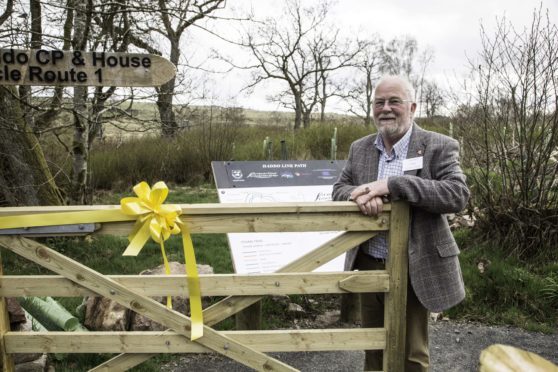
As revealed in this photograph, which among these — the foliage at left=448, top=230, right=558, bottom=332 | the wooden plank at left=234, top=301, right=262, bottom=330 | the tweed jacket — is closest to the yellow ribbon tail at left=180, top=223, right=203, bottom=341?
the tweed jacket

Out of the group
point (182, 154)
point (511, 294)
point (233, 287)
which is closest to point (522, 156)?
point (511, 294)

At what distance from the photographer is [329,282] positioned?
2494mm

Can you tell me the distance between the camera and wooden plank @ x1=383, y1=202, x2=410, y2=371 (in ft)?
8.02

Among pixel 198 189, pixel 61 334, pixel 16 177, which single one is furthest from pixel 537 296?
pixel 198 189

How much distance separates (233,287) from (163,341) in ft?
1.57

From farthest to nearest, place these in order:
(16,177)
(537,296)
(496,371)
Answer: (16,177)
(537,296)
(496,371)

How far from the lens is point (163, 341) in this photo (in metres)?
2.46

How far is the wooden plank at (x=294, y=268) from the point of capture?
8.16 ft

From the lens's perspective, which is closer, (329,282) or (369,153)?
(329,282)

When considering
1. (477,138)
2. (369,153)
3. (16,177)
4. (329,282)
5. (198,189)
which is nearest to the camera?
(329,282)

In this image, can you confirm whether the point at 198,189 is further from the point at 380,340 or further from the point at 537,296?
the point at 380,340

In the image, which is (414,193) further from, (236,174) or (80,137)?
(80,137)

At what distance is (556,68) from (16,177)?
22.0 ft

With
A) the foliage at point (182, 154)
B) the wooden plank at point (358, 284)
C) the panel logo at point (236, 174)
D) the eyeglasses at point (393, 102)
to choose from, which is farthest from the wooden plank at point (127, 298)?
the foliage at point (182, 154)
